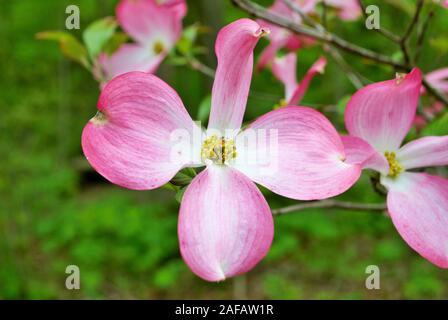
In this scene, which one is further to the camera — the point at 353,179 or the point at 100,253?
the point at 100,253

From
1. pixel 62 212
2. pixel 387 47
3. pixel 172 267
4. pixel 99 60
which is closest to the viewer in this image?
pixel 99 60

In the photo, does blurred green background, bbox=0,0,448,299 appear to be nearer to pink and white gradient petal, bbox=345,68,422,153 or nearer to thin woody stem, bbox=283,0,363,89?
thin woody stem, bbox=283,0,363,89

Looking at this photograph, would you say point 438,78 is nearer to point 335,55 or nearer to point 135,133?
point 335,55

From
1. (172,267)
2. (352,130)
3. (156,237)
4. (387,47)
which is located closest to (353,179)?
(352,130)

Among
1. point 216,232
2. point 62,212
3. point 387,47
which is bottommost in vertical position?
point 216,232

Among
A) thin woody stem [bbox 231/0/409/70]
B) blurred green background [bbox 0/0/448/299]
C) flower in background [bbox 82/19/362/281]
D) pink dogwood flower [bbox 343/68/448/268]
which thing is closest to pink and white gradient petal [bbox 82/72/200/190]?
flower in background [bbox 82/19/362/281]

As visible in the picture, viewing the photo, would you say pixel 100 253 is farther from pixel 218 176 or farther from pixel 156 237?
pixel 218 176

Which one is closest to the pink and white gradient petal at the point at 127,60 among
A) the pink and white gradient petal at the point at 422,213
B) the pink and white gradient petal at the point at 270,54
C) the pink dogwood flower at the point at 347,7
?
the pink and white gradient petal at the point at 270,54
